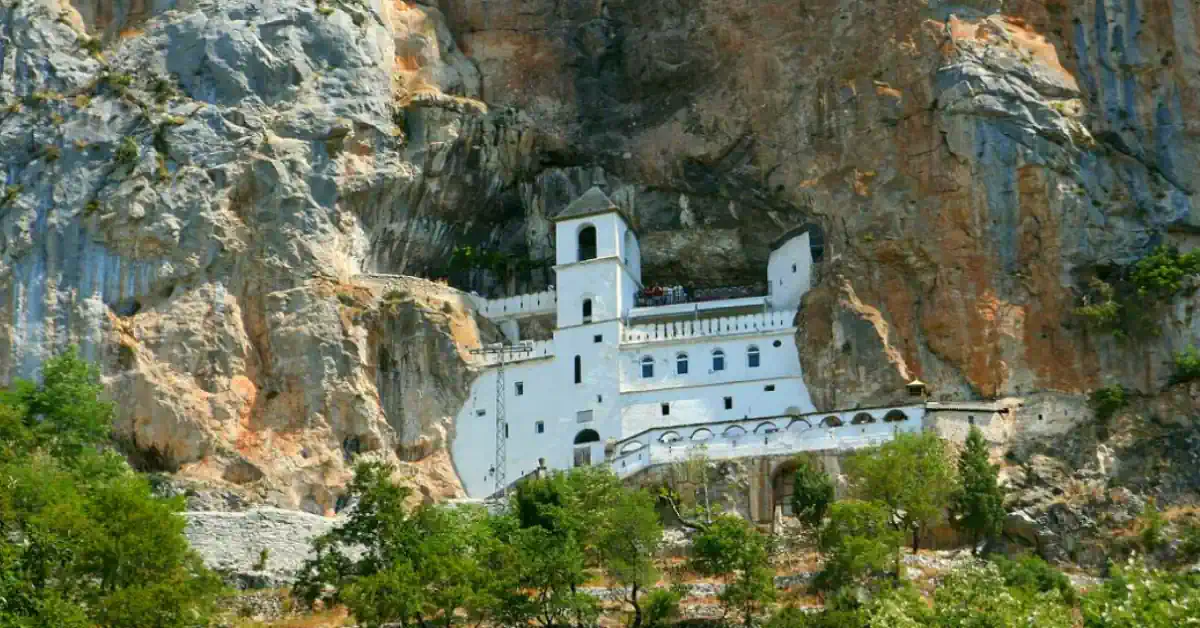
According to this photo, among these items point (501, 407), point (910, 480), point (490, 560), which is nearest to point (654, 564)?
point (490, 560)

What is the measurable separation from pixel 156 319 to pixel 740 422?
21.1 meters

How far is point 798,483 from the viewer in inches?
2299

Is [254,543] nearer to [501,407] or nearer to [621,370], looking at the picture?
[501,407]

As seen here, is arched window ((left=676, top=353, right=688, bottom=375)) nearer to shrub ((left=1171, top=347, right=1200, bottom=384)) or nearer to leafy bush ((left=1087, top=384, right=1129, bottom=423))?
leafy bush ((left=1087, top=384, right=1129, bottom=423))

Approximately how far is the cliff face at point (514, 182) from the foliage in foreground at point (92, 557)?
13.1 metres

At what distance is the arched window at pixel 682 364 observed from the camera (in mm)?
67875

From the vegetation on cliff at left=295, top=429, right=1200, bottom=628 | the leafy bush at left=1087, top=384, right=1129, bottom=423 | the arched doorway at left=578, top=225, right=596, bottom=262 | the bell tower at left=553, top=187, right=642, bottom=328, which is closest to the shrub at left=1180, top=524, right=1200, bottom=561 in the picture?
the vegetation on cliff at left=295, top=429, right=1200, bottom=628

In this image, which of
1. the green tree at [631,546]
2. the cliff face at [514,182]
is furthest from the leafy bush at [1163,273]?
the green tree at [631,546]

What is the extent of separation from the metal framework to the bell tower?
2046 millimetres

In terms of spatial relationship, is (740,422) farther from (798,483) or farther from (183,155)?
(183,155)

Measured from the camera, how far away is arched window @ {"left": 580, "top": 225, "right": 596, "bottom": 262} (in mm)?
71562

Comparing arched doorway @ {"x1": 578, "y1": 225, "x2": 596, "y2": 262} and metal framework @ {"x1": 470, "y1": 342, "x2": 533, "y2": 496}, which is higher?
arched doorway @ {"x1": 578, "y1": 225, "x2": 596, "y2": 262}

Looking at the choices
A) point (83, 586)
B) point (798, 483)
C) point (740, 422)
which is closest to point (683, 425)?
point (740, 422)

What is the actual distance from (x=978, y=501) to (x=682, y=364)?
14677 mm
